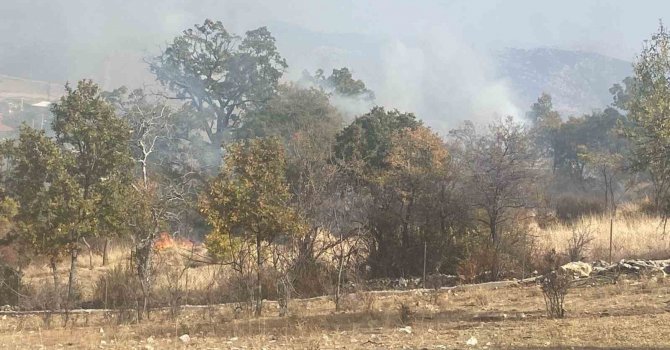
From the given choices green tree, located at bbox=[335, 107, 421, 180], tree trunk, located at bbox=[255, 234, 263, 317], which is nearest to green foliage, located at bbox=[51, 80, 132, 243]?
tree trunk, located at bbox=[255, 234, 263, 317]

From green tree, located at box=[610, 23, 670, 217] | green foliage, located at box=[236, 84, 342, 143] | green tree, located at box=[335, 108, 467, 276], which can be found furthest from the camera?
green foliage, located at box=[236, 84, 342, 143]

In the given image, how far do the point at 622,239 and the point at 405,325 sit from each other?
1469 centimetres

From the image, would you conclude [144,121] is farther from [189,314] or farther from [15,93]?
[15,93]

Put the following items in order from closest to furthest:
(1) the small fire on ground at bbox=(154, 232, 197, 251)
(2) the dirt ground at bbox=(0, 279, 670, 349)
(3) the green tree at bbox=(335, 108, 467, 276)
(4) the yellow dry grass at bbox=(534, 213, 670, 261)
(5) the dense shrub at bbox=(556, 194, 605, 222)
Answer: (2) the dirt ground at bbox=(0, 279, 670, 349), (4) the yellow dry grass at bbox=(534, 213, 670, 261), (3) the green tree at bbox=(335, 108, 467, 276), (1) the small fire on ground at bbox=(154, 232, 197, 251), (5) the dense shrub at bbox=(556, 194, 605, 222)

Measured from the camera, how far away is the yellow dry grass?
20.7 metres

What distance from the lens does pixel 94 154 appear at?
17.9 metres

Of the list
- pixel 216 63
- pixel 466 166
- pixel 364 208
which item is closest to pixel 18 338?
pixel 364 208

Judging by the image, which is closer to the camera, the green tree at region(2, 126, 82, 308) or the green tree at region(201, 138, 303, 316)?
the green tree at region(201, 138, 303, 316)

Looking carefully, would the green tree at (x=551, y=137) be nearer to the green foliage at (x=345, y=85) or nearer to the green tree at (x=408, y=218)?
the green foliage at (x=345, y=85)

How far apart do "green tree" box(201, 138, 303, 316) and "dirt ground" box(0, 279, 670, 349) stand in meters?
1.90

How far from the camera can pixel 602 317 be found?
10.2 metres

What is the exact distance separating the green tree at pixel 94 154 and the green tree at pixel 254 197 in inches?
170

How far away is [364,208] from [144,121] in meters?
19.1

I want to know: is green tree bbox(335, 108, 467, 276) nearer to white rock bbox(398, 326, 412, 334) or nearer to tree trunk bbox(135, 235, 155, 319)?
tree trunk bbox(135, 235, 155, 319)
